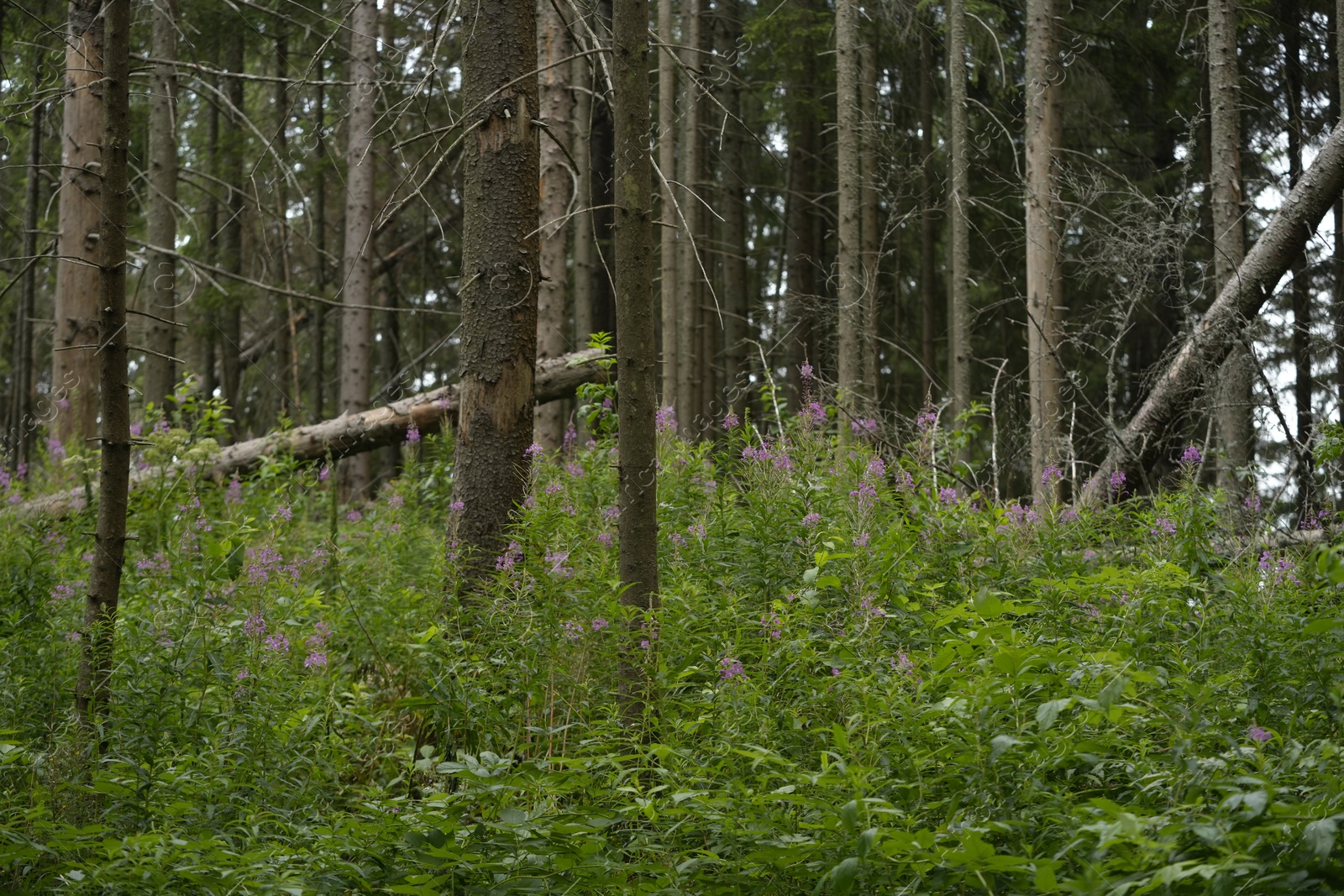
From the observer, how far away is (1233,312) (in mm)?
7430

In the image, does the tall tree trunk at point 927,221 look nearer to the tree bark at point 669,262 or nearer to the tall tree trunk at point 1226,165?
the tree bark at point 669,262

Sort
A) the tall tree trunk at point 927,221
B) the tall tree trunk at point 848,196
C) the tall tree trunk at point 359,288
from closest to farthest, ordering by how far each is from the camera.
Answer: the tall tree trunk at point 848,196, the tall tree trunk at point 359,288, the tall tree trunk at point 927,221

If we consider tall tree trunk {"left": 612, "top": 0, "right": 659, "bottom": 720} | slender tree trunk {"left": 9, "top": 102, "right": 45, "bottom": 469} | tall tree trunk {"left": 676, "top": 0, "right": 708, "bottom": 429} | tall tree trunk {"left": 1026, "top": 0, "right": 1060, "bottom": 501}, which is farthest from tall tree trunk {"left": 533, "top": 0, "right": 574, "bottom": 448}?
tall tree trunk {"left": 612, "top": 0, "right": 659, "bottom": 720}

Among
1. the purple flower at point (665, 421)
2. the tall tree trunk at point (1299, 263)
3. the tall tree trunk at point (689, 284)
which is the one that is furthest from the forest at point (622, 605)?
the tall tree trunk at point (1299, 263)

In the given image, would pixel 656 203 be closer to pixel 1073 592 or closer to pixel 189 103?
pixel 189 103

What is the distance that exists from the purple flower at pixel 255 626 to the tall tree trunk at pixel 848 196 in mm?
7563

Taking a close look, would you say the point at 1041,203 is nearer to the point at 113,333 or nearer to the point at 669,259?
the point at 669,259

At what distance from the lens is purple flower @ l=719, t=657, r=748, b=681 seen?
376 centimetres

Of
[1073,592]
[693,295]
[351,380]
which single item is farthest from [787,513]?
[351,380]

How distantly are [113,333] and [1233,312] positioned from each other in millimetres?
7090

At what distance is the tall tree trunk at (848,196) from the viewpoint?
37.2 ft

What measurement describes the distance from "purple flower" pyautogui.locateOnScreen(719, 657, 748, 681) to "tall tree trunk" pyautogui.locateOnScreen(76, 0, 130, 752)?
2.58m

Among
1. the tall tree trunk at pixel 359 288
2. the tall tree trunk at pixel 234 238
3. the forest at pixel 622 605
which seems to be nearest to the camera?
the forest at pixel 622 605

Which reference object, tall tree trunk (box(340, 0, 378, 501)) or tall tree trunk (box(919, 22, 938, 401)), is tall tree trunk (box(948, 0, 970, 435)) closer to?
tall tree trunk (box(919, 22, 938, 401))
